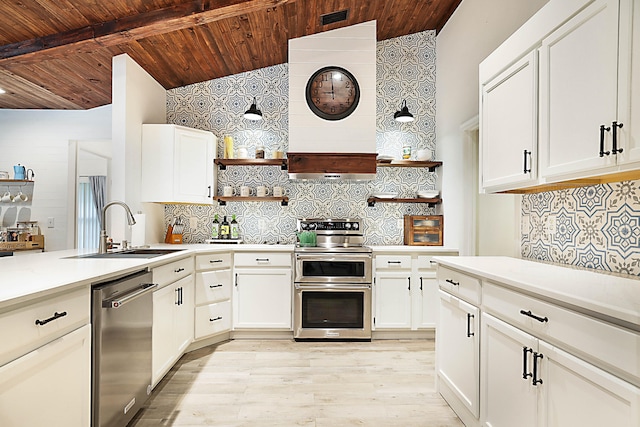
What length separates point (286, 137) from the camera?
173 inches

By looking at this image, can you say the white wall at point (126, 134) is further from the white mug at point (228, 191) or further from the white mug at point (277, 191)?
the white mug at point (277, 191)

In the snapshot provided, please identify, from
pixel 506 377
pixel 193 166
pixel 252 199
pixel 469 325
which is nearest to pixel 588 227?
pixel 469 325

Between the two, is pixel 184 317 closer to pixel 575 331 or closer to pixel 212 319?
pixel 212 319

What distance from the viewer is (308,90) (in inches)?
152

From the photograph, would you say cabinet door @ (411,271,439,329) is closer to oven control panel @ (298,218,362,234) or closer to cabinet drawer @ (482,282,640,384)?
oven control panel @ (298,218,362,234)

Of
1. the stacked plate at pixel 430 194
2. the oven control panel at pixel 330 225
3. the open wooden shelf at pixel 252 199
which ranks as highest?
the stacked plate at pixel 430 194

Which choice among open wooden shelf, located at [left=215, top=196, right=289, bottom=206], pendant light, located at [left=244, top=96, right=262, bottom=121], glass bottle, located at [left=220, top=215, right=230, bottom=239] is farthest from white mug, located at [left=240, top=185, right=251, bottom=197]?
pendant light, located at [left=244, top=96, right=262, bottom=121]

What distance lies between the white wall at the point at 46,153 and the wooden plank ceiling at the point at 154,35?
0.58 feet

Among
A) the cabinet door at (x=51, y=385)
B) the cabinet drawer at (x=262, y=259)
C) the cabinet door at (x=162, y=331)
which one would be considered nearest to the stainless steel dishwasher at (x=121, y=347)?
the cabinet door at (x=51, y=385)

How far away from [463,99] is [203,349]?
3.31 meters

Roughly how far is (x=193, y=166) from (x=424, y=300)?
106 inches

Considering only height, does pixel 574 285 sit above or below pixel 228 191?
below

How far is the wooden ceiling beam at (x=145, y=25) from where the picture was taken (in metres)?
2.89

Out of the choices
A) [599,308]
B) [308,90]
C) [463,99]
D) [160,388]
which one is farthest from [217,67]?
[599,308]
